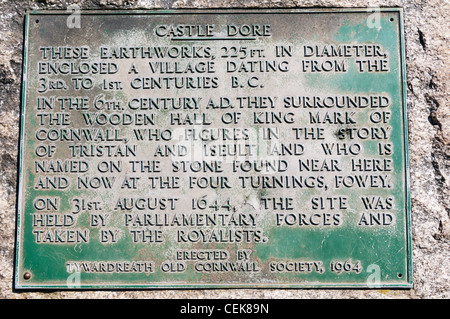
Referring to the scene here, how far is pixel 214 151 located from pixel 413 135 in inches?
50.3

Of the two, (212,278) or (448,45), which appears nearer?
(212,278)

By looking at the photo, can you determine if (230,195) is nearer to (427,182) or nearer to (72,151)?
(72,151)

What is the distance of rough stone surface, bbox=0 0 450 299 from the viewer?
3184mm

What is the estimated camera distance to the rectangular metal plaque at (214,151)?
10.4 feet

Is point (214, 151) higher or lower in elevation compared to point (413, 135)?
lower

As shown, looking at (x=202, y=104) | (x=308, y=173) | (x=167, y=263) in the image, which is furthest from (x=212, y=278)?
(x=202, y=104)

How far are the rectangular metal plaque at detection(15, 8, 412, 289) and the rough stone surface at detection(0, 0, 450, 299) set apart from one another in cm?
8

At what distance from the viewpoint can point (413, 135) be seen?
10.8 ft

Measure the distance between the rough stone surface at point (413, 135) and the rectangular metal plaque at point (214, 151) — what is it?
77mm

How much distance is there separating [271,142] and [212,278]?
0.92 meters

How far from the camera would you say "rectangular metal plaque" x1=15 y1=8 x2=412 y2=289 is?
124 inches

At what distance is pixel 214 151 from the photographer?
3.22 m

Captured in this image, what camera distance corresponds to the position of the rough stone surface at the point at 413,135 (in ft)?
10.4

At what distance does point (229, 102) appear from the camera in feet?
10.7
